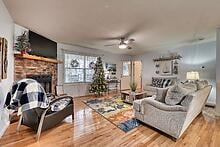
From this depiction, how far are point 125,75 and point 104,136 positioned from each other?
676 centimetres

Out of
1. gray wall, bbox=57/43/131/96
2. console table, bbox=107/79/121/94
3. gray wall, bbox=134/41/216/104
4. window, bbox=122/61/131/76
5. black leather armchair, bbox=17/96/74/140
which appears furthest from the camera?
window, bbox=122/61/131/76

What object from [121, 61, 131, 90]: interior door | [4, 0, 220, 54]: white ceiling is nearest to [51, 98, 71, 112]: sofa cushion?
[4, 0, 220, 54]: white ceiling

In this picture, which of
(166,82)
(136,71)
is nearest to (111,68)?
(136,71)

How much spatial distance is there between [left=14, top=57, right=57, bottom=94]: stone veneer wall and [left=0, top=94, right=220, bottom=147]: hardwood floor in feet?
4.64

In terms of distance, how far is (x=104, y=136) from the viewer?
2611 millimetres

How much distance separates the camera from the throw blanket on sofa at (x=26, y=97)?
2.26m

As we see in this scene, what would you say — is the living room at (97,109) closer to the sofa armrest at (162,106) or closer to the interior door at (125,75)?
the sofa armrest at (162,106)

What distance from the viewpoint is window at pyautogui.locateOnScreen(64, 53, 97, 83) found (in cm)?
627

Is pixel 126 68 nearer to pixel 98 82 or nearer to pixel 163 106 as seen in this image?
pixel 98 82

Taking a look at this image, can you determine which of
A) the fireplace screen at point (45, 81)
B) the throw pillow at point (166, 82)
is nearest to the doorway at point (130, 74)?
the throw pillow at point (166, 82)

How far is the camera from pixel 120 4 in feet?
8.13

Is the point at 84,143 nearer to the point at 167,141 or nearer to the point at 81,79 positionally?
the point at 167,141

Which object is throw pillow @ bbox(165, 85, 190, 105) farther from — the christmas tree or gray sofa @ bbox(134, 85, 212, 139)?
the christmas tree

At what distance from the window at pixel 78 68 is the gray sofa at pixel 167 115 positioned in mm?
4128
